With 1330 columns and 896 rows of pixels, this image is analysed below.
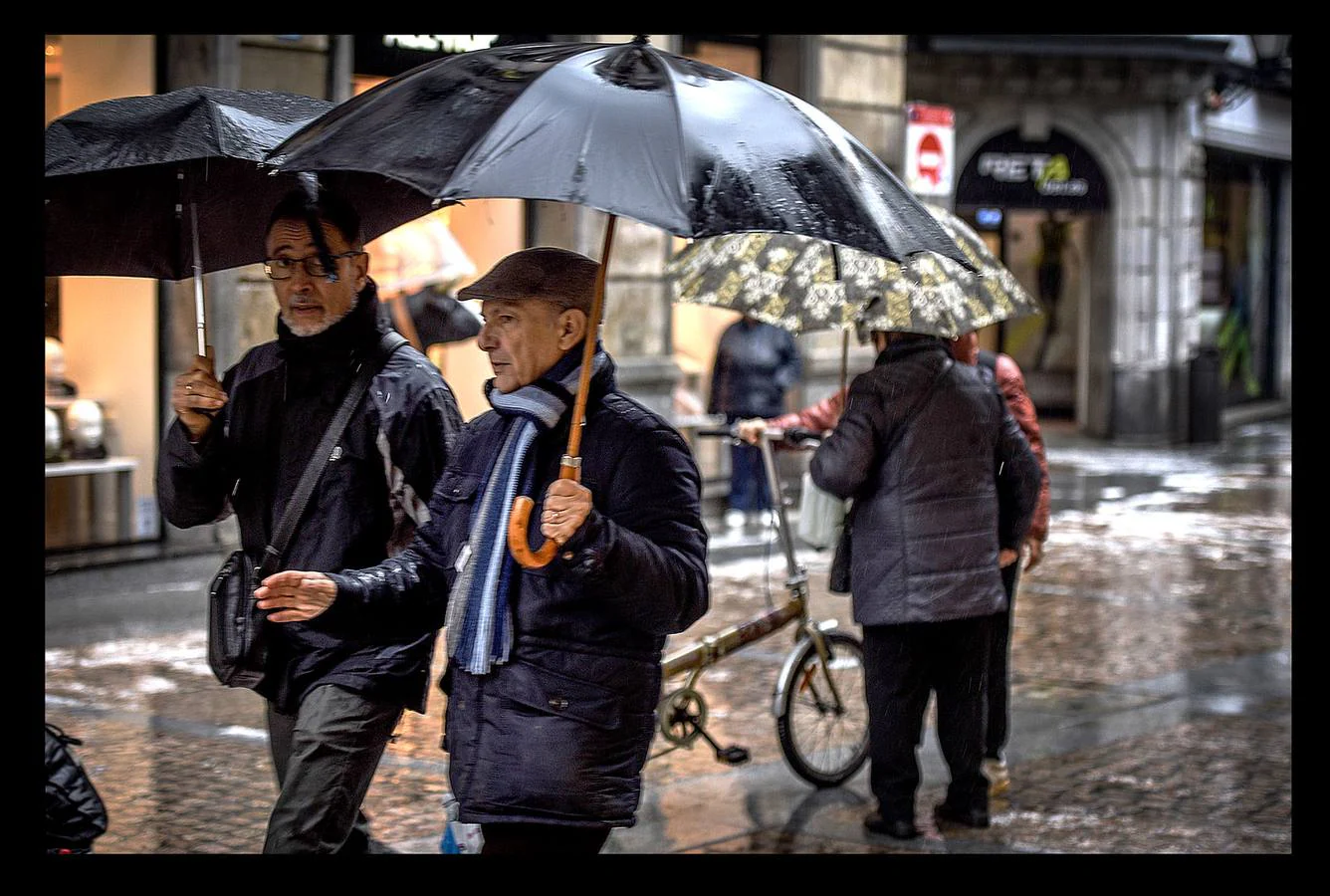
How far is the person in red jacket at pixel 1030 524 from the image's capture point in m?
6.67

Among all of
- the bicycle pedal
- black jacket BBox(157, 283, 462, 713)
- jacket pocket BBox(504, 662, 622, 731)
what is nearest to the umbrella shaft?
black jacket BBox(157, 283, 462, 713)

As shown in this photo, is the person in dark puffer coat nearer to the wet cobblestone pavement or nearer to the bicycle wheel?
the wet cobblestone pavement

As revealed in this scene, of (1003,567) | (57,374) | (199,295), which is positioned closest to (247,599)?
(199,295)

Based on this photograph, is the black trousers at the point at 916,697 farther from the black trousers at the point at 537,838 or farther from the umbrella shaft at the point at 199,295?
the umbrella shaft at the point at 199,295

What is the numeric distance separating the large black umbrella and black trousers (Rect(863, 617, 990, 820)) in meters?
2.53

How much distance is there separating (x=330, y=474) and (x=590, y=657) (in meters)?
0.88

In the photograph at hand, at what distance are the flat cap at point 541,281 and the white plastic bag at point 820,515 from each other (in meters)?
2.71

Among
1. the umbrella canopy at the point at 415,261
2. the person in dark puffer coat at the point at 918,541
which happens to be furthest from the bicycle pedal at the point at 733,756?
the umbrella canopy at the point at 415,261

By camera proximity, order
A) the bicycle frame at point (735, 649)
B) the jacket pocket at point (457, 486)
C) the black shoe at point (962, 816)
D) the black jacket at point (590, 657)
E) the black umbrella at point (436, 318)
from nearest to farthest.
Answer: the black jacket at point (590, 657) → the jacket pocket at point (457, 486) → the black shoe at point (962, 816) → the bicycle frame at point (735, 649) → the black umbrella at point (436, 318)

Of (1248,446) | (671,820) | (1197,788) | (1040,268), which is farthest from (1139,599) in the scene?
(1040,268)

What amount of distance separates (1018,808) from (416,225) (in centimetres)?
625

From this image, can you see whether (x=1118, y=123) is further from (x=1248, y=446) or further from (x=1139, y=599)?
(x=1139, y=599)

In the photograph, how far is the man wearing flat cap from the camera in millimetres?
3701
